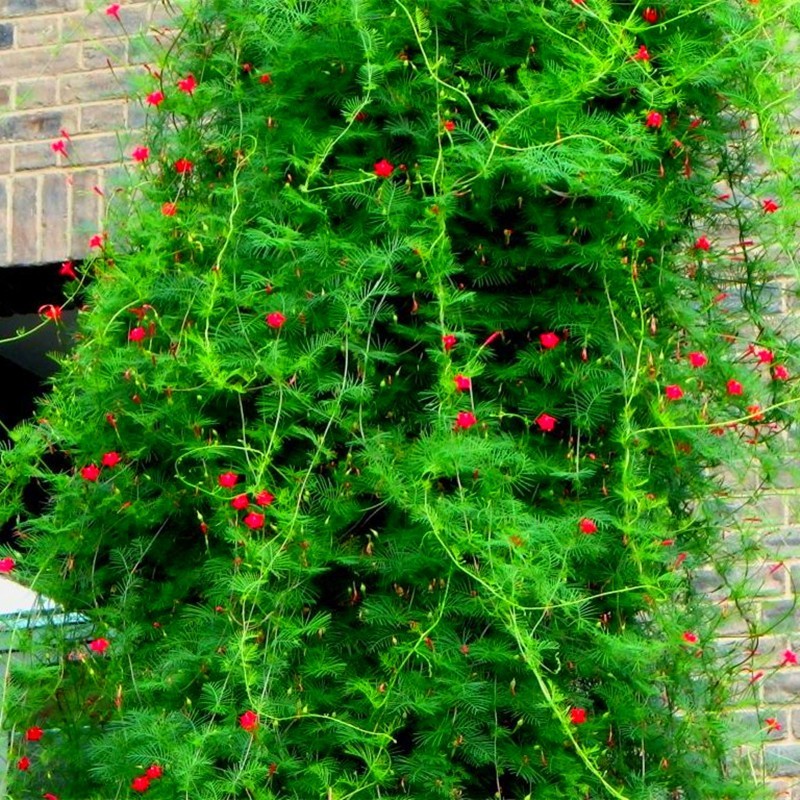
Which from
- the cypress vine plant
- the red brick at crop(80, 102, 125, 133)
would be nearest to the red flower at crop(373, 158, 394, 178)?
the cypress vine plant

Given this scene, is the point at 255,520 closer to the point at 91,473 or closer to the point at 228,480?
the point at 228,480

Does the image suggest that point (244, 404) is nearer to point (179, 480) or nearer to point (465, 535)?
point (179, 480)

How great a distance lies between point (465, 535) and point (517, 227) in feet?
1.71

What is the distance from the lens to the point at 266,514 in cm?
215

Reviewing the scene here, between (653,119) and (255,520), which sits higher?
(653,119)

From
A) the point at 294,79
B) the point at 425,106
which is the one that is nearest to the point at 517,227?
the point at 425,106

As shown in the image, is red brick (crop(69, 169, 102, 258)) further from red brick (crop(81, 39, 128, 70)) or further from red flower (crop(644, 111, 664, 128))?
red flower (crop(644, 111, 664, 128))

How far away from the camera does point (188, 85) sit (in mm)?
2492

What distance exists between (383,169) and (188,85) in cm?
46

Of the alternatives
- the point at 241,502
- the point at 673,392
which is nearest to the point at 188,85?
the point at 241,502

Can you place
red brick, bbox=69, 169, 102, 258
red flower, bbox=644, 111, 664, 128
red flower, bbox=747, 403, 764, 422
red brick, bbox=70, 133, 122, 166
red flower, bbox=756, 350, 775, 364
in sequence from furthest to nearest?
1. red brick, bbox=70, 133, 122, 166
2. red brick, bbox=69, 169, 102, 258
3. red flower, bbox=756, 350, 775, 364
4. red flower, bbox=747, 403, 764, 422
5. red flower, bbox=644, 111, 664, 128

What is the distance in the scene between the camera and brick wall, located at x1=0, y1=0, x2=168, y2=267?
3.81 m

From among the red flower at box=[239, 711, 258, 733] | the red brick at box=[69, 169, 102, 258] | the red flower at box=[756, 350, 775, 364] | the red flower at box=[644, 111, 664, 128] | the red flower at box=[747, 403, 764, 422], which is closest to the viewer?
the red flower at box=[239, 711, 258, 733]

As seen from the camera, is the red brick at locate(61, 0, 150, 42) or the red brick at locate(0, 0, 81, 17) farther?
the red brick at locate(0, 0, 81, 17)
